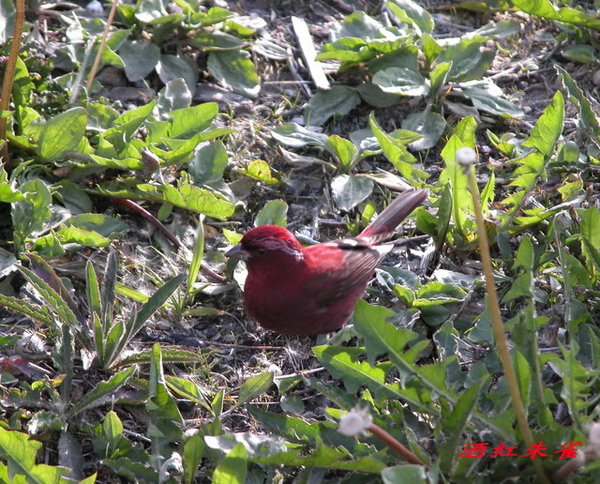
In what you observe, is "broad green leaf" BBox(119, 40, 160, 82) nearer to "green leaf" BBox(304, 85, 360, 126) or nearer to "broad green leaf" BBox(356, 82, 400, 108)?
"green leaf" BBox(304, 85, 360, 126)

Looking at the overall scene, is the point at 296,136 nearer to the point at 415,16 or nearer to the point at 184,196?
the point at 184,196

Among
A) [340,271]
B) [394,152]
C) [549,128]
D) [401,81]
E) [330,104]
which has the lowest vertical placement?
[340,271]

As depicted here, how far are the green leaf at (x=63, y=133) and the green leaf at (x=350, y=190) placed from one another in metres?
1.51

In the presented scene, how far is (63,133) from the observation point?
3943mm

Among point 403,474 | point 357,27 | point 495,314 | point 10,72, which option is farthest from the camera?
point 357,27

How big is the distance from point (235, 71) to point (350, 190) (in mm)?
1259

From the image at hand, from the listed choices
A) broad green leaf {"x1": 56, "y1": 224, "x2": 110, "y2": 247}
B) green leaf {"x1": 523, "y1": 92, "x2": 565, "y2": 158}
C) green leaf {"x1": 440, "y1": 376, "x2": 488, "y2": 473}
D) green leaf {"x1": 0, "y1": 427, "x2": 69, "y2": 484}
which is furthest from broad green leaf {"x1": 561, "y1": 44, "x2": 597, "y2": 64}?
green leaf {"x1": 0, "y1": 427, "x2": 69, "y2": 484}

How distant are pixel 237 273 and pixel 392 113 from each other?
1724 millimetres

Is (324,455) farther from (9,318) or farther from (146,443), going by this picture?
(9,318)

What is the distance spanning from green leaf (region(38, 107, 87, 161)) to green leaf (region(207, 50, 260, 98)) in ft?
4.30

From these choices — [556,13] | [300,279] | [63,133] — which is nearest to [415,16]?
[556,13]

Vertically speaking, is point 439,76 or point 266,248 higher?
point 439,76

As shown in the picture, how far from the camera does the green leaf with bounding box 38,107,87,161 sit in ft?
12.9

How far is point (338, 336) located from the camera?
12.4ft
